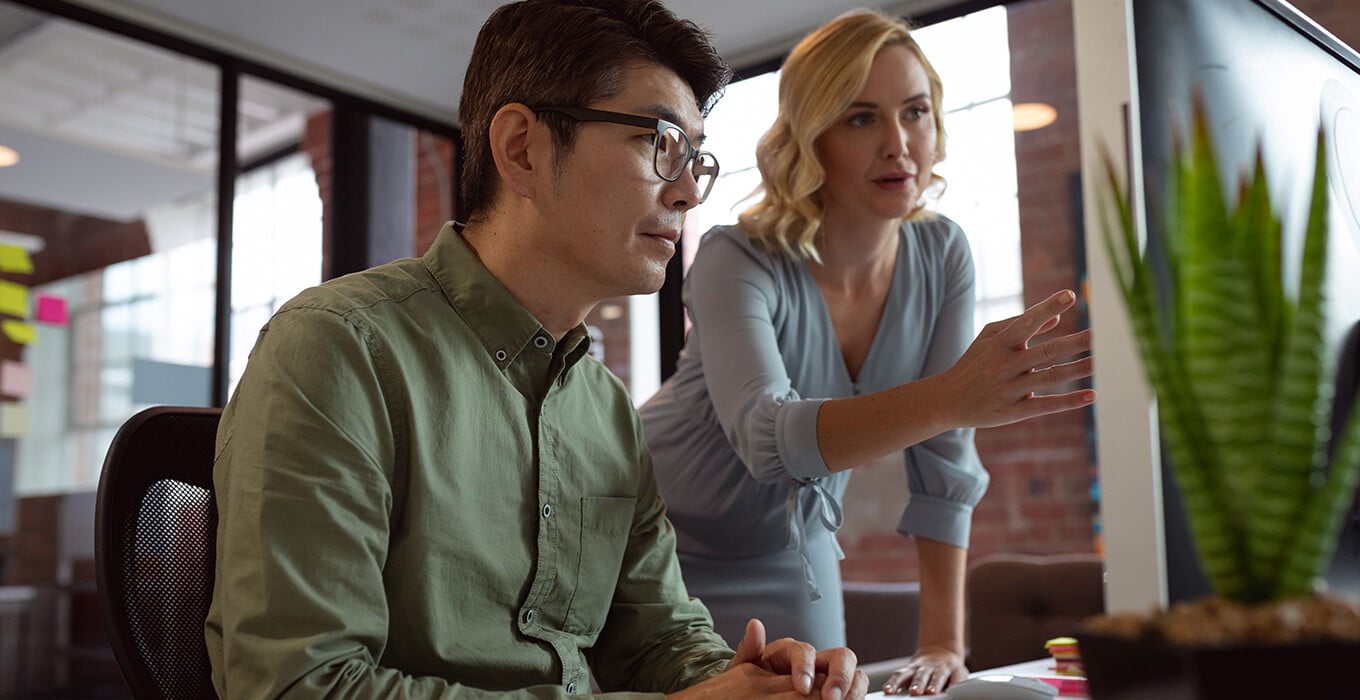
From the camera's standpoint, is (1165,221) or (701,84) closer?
(1165,221)

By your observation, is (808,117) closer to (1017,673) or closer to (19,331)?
(1017,673)

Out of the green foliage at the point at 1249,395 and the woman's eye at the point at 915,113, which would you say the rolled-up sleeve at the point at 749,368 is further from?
the green foliage at the point at 1249,395

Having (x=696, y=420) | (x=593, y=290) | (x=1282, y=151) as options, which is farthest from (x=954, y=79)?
(x=1282, y=151)

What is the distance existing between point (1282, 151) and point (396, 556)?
886 mm

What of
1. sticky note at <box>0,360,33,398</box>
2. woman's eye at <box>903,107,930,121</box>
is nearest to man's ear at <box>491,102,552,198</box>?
woman's eye at <box>903,107,930,121</box>

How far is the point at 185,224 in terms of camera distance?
13.4ft

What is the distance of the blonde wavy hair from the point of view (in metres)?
1.75

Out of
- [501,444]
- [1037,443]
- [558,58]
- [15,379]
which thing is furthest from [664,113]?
[1037,443]

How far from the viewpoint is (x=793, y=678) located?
1.08 m

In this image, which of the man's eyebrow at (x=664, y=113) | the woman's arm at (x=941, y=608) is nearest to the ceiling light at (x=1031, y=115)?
the woman's arm at (x=941, y=608)

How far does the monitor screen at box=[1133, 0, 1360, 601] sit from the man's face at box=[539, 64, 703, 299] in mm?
672

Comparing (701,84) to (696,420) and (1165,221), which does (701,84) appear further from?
(1165,221)

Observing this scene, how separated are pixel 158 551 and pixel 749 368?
80 cm

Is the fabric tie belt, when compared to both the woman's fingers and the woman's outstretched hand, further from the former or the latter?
the woman's fingers
